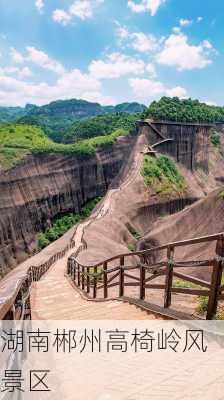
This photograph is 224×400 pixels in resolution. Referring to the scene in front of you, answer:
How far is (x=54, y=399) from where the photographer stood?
5082 millimetres

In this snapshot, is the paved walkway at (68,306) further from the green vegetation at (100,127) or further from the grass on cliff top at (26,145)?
the green vegetation at (100,127)

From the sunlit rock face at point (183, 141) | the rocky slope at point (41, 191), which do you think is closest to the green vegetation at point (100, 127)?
the rocky slope at point (41, 191)

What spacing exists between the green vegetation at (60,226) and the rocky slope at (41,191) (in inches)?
37.9

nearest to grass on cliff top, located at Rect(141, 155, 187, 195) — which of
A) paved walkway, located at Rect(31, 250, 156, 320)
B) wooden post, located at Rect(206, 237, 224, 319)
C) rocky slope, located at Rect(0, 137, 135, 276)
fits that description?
rocky slope, located at Rect(0, 137, 135, 276)

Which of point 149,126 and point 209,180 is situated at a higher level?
point 149,126

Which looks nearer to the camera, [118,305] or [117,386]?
[117,386]

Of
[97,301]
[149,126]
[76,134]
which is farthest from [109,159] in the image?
[97,301]

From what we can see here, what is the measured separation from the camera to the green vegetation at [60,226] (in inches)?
2223

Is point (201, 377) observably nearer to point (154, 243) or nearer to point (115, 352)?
point (115, 352)

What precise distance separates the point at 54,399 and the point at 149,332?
1914 mm

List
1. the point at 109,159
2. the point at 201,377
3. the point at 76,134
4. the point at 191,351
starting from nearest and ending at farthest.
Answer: the point at 201,377 → the point at 191,351 → the point at 109,159 → the point at 76,134

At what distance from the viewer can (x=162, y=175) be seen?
63250 millimetres

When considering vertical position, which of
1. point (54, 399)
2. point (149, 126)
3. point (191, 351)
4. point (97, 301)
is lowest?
point (97, 301)

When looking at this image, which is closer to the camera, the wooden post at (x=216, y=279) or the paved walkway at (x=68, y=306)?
the wooden post at (x=216, y=279)
